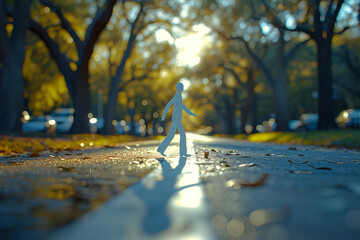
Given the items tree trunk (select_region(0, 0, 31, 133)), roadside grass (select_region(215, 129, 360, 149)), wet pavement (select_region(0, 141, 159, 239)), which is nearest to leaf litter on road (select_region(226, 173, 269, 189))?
wet pavement (select_region(0, 141, 159, 239))

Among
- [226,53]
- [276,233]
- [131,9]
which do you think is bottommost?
[276,233]

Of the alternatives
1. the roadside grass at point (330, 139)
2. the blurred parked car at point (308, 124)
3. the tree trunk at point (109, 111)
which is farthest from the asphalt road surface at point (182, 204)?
the blurred parked car at point (308, 124)

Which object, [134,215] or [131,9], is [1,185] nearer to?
[134,215]

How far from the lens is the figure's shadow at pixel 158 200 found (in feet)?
12.2

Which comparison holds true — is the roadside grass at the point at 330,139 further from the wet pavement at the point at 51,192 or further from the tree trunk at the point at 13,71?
the tree trunk at the point at 13,71

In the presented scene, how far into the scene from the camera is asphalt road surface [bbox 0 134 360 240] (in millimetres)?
3543

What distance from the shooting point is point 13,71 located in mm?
22547

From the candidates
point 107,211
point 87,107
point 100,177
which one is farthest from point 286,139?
point 107,211

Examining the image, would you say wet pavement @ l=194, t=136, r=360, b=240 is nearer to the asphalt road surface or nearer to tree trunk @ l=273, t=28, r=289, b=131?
the asphalt road surface

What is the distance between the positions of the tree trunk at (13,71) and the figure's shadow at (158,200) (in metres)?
17.0

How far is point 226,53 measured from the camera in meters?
40.5

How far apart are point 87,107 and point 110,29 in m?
13.5

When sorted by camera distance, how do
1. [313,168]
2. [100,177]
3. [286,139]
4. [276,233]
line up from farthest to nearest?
[286,139] → [313,168] → [100,177] → [276,233]

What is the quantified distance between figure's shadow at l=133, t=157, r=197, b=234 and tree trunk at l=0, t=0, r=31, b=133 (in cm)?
1701
